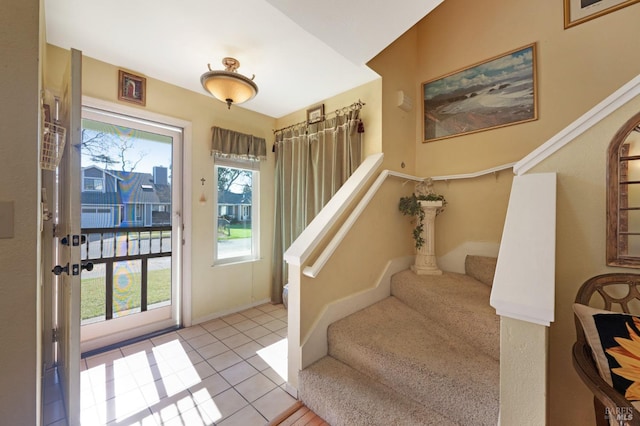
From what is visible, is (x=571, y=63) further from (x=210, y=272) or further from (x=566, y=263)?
(x=210, y=272)

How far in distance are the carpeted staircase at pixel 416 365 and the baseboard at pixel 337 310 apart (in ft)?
0.17

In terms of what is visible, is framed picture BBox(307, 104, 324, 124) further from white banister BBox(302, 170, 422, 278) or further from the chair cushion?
the chair cushion

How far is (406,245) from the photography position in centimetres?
258

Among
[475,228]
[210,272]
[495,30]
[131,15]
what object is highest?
[495,30]

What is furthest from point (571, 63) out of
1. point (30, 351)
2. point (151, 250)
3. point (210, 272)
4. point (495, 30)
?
point (151, 250)

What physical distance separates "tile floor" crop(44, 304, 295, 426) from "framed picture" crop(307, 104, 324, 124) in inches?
94.9

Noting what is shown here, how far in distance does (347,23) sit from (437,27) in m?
1.68

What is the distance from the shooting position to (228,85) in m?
1.91

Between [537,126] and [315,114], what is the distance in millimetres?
2162

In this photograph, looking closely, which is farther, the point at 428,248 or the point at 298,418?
the point at 428,248

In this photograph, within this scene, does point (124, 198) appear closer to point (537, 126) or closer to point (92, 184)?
point (92, 184)

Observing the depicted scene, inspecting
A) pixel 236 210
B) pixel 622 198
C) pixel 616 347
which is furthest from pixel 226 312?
pixel 622 198

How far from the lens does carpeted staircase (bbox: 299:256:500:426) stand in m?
1.24

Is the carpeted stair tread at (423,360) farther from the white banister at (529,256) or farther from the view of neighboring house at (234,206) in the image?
the view of neighboring house at (234,206)
